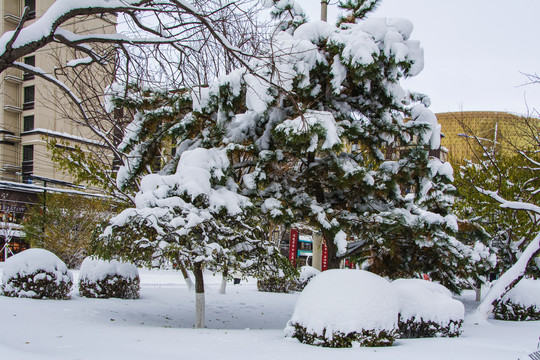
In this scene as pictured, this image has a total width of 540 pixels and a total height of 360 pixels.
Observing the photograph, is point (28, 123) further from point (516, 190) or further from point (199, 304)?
point (516, 190)

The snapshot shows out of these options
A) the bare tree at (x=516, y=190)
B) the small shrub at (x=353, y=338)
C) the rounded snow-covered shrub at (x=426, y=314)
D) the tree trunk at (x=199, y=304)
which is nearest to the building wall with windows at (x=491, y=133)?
the bare tree at (x=516, y=190)

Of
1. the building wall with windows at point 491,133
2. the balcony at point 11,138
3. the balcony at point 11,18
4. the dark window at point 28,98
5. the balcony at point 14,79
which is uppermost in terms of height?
the balcony at point 11,18

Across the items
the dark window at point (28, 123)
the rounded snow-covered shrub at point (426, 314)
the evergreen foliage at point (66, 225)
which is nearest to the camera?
the rounded snow-covered shrub at point (426, 314)

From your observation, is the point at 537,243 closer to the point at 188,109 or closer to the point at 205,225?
→ the point at 205,225

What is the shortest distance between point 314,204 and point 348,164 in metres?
1.10

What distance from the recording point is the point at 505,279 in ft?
36.2

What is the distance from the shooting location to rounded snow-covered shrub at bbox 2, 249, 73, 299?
35.4 ft

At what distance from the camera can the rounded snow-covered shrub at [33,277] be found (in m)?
10.8

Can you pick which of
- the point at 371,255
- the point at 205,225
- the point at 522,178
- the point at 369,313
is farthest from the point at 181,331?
the point at 522,178

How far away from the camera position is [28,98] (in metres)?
40.4

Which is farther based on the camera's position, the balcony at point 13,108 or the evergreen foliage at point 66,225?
the balcony at point 13,108

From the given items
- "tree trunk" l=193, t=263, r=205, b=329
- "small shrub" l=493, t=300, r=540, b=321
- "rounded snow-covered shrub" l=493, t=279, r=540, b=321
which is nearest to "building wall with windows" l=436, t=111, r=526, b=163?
"rounded snow-covered shrub" l=493, t=279, r=540, b=321

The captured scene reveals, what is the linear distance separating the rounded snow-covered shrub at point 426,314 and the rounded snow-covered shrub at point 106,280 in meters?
7.84

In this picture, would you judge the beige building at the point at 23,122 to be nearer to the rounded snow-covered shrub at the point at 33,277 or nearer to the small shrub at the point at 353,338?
the rounded snow-covered shrub at the point at 33,277
